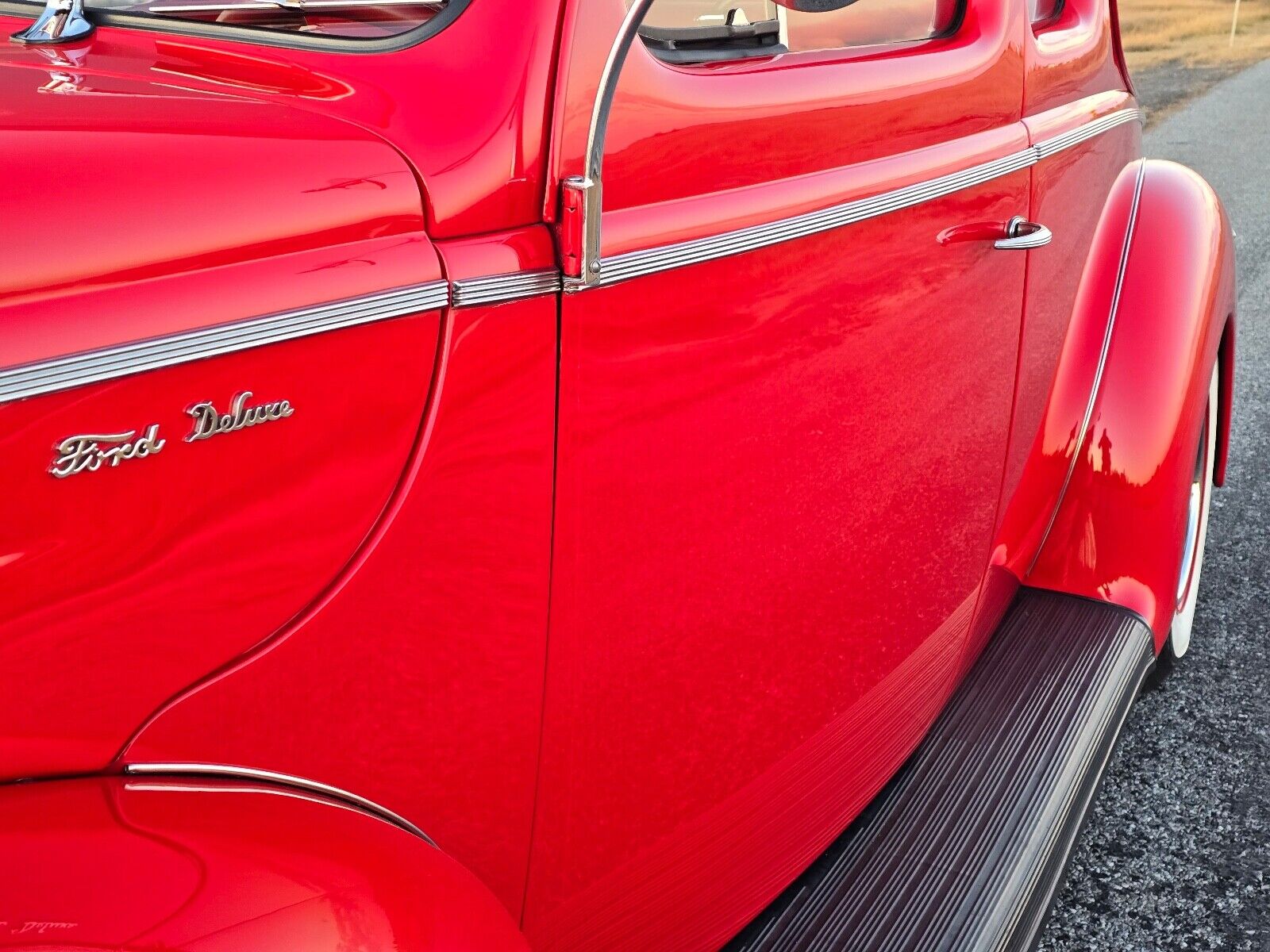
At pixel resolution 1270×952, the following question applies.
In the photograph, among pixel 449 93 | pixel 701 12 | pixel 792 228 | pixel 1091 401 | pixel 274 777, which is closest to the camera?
pixel 274 777

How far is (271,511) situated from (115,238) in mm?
208

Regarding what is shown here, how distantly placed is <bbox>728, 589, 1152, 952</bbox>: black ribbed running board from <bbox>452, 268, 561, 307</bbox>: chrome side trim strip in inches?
35.1

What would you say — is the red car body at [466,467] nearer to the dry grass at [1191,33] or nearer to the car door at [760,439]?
the car door at [760,439]

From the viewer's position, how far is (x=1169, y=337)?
2141mm

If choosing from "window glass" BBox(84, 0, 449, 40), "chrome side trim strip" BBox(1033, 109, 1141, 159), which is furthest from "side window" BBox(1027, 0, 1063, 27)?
"window glass" BBox(84, 0, 449, 40)

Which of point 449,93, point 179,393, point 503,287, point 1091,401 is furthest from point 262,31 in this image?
point 1091,401

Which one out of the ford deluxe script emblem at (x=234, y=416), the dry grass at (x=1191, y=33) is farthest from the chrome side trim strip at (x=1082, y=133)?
the dry grass at (x=1191, y=33)

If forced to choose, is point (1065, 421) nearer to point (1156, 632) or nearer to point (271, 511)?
point (1156, 632)

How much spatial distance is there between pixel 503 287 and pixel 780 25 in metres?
0.69

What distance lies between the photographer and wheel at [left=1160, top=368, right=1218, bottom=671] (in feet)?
7.97

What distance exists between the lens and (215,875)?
2.55ft

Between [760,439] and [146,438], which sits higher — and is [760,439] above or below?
below

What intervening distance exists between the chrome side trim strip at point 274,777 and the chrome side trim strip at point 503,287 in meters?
0.38

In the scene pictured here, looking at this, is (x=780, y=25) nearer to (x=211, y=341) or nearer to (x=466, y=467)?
(x=466, y=467)
